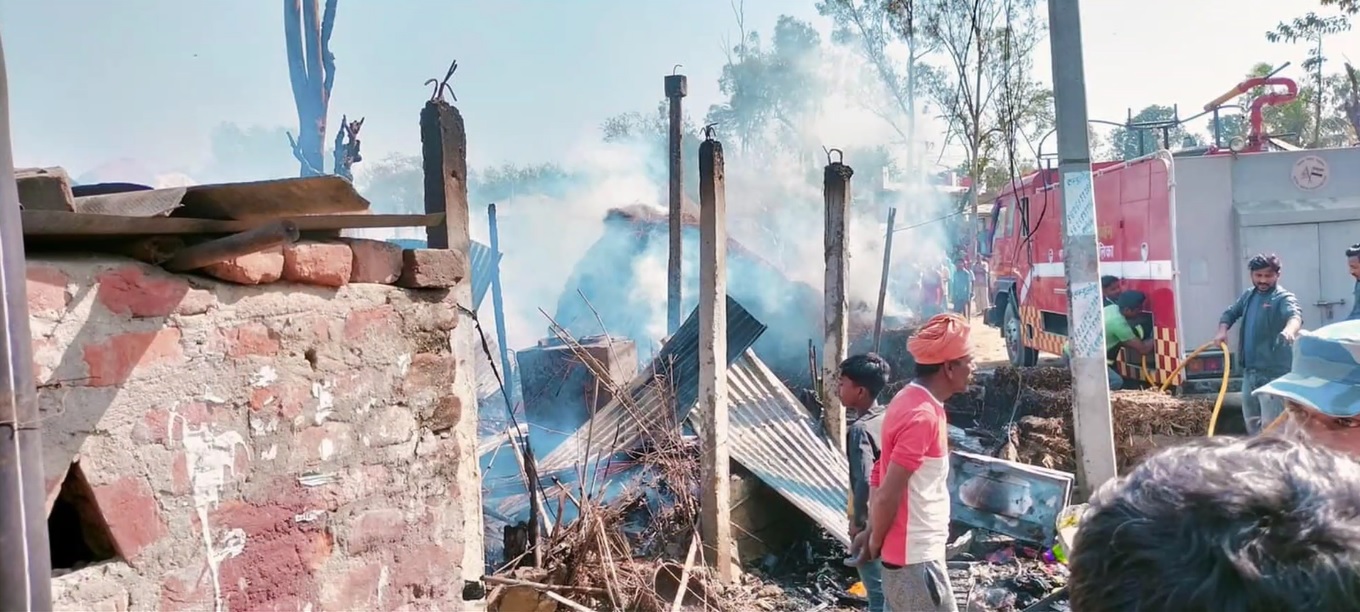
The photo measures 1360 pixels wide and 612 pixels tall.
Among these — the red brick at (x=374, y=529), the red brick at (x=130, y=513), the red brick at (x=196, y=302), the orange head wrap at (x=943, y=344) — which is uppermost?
the red brick at (x=196, y=302)

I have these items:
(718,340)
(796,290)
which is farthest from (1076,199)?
(796,290)

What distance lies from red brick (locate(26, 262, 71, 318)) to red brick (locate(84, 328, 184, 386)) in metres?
0.11

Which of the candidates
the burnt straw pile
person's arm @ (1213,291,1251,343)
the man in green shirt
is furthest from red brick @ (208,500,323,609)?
the man in green shirt

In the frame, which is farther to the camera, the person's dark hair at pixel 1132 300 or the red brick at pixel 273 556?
the person's dark hair at pixel 1132 300

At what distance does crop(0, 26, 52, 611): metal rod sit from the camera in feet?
4.66

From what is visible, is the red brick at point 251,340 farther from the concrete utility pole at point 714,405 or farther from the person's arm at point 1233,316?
the person's arm at point 1233,316

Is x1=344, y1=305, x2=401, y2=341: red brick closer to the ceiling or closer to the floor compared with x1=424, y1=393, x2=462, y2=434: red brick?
closer to the ceiling

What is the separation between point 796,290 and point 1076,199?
9866 millimetres

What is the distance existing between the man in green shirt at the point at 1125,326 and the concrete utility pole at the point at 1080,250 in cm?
246

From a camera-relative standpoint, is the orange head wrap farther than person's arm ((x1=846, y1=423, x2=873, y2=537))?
No

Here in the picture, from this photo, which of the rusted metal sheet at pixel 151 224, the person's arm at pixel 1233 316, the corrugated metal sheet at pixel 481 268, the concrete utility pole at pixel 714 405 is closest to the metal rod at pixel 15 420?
the rusted metal sheet at pixel 151 224

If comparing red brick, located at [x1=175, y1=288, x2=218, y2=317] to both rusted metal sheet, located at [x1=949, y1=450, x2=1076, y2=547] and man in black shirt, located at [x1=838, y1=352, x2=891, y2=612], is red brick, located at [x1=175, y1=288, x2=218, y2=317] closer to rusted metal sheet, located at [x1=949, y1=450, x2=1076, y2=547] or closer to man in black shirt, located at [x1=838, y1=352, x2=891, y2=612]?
man in black shirt, located at [x1=838, y1=352, x2=891, y2=612]

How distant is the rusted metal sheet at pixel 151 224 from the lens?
1744 mm

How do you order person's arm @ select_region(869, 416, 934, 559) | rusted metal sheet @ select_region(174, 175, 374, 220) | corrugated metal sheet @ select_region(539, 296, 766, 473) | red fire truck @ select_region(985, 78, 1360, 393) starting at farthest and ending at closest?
1. red fire truck @ select_region(985, 78, 1360, 393)
2. corrugated metal sheet @ select_region(539, 296, 766, 473)
3. person's arm @ select_region(869, 416, 934, 559)
4. rusted metal sheet @ select_region(174, 175, 374, 220)
